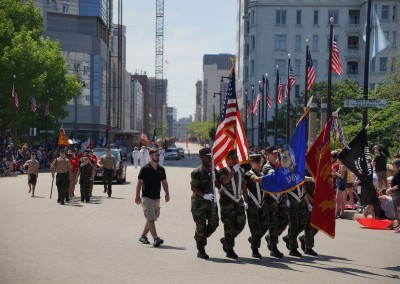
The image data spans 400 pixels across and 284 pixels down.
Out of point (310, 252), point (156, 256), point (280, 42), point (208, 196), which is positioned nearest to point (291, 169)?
point (310, 252)

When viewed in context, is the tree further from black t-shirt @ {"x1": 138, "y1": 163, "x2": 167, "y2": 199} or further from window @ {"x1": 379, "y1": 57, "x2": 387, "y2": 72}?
window @ {"x1": 379, "y1": 57, "x2": 387, "y2": 72}

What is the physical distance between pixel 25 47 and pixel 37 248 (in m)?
40.8

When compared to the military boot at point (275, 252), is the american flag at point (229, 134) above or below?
above

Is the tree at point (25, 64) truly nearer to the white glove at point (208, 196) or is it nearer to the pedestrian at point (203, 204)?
the pedestrian at point (203, 204)

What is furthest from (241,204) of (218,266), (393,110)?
(393,110)

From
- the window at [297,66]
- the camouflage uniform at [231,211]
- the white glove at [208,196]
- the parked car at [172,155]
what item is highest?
the window at [297,66]

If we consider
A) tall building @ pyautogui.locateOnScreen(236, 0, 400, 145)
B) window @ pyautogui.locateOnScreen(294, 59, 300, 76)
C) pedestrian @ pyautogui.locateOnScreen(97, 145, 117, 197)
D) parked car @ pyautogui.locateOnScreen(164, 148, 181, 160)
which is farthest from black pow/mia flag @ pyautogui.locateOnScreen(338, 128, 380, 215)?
window @ pyautogui.locateOnScreen(294, 59, 300, 76)

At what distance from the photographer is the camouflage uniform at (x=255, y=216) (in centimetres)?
1194

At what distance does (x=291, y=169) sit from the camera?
12281mm

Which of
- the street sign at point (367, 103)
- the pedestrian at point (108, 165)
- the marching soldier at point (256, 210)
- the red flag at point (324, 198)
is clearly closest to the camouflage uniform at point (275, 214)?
the marching soldier at point (256, 210)

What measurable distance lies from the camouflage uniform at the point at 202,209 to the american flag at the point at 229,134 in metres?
0.34

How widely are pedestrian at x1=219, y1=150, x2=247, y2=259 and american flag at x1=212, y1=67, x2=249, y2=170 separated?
30cm

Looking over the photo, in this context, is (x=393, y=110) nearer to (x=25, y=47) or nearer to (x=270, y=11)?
(x=25, y=47)

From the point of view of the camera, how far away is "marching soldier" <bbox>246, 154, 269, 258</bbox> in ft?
39.2
